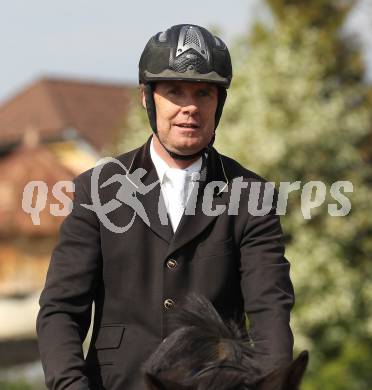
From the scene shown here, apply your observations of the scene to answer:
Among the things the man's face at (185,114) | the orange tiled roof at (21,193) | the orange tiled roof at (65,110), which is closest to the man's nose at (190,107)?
the man's face at (185,114)

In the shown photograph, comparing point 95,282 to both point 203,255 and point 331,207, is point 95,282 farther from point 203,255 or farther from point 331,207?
point 331,207

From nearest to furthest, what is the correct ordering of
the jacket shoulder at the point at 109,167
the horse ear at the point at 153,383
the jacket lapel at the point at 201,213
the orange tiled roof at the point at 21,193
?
the horse ear at the point at 153,383, the jacket lapel at the point at 201,213, the jacket shoulder at the point at 109,167, the orange tiled roof at the point at 21,193

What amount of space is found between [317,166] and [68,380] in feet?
76.6

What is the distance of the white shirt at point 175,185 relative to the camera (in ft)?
18.0

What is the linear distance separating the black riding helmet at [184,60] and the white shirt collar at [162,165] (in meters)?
0.05

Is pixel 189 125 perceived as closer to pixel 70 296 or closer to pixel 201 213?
pixel 201 213

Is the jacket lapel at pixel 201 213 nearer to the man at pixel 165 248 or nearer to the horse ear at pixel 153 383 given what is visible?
the man at pixel 165 248

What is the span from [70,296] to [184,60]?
1.14 metres

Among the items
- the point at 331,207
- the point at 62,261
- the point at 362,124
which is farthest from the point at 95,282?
the point at 362,124

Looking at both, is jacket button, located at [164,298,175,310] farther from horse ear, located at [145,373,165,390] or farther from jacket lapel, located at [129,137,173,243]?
horse ear, located at [145,373,165,390]

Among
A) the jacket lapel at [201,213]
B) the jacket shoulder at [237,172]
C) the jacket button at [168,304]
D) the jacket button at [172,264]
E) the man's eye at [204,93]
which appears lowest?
the jacket button at [168,304]

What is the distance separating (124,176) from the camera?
5.50 metres

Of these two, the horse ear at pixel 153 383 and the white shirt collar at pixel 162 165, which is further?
the white shirt collar at pixel 162 165

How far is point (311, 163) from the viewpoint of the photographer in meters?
27.8
